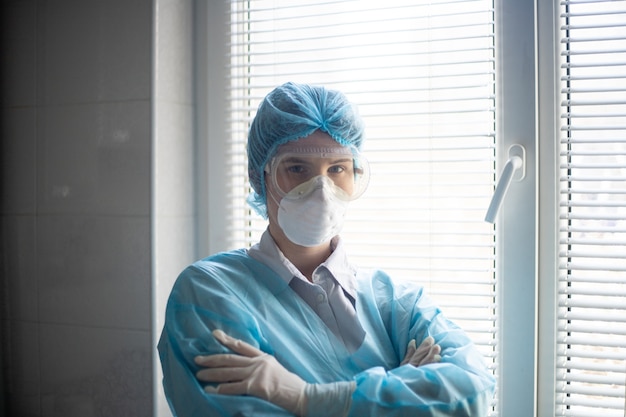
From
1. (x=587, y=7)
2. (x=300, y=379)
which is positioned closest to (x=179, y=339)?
(x=300, y=379)

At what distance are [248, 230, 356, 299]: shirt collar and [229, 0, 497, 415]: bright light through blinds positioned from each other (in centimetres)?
31

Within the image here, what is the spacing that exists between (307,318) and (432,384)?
1.09 feet

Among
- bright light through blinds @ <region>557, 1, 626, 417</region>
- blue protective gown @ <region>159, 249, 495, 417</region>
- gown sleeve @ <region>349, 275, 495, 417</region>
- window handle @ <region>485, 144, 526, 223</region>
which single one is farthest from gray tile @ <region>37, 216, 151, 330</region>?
bright light through blinds @ <region>557, 1, 626, 417</region>

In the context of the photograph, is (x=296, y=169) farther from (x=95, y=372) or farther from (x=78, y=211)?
(x=95, y=372)

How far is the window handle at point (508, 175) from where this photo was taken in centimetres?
155

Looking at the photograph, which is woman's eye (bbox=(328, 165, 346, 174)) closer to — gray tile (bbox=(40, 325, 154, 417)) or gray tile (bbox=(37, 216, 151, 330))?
gray tile (bbox=(37, 216, 151, 330))

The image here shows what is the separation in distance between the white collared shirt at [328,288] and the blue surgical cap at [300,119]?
0.21m

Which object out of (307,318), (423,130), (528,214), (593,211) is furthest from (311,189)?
(593,211)

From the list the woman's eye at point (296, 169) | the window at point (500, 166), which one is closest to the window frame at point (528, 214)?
the window at point (500, 166)

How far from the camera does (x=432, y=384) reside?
124 cm

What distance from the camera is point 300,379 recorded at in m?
1.26

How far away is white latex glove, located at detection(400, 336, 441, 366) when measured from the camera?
52.2 inches

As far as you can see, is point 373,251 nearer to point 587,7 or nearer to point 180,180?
point 180,180

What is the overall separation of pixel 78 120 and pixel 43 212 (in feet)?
0.99
